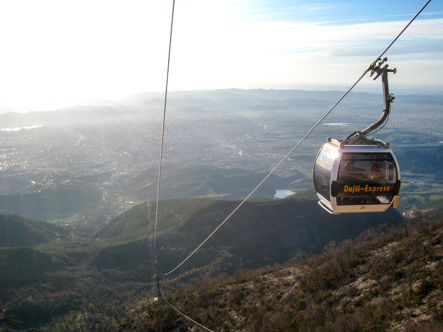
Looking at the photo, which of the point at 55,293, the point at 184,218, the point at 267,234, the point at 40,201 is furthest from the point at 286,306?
the point at 40,201

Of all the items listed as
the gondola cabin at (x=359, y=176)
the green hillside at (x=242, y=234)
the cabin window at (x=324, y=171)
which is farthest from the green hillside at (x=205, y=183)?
the gondola cabin at (x=359, y=176)

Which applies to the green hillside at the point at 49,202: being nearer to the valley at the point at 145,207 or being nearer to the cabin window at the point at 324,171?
the valley at the point at 145,207

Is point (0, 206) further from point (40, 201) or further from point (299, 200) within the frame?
point (299, 200)

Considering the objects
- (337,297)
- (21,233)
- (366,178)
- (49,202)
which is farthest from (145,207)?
(366,178)

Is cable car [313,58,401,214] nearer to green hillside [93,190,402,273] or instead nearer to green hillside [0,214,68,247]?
green hillside [93,190,402,273]

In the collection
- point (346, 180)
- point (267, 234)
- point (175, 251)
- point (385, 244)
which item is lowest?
point (175, 251)

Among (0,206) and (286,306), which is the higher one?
(286,306)
